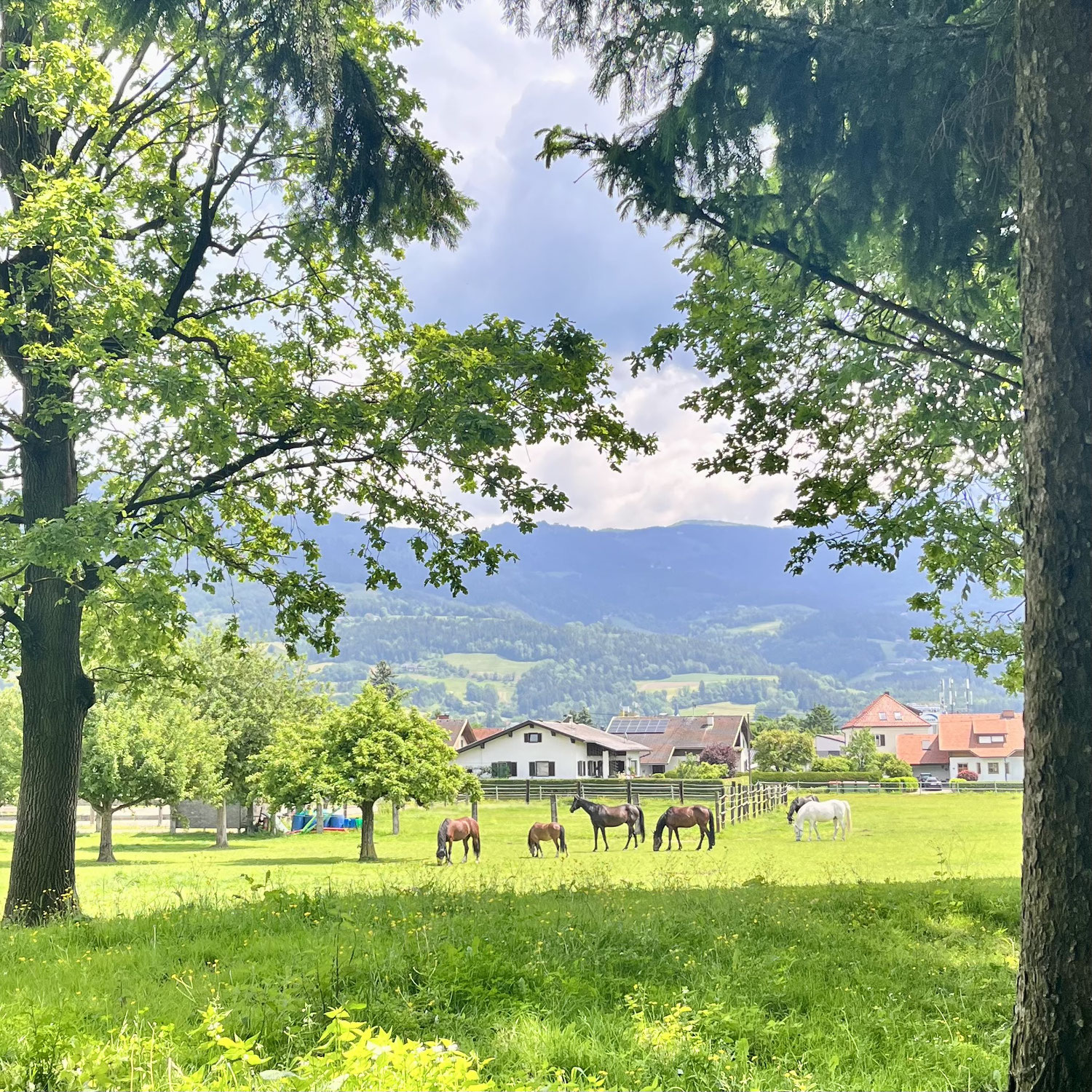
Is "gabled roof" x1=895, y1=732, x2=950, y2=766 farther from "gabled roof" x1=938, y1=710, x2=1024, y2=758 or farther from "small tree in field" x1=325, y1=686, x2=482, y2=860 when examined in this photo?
"small tree in field" x1=325, y1=686, x2=482, y2=860

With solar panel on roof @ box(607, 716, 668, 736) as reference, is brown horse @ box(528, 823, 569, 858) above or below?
above

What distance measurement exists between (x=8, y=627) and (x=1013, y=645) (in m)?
14.2

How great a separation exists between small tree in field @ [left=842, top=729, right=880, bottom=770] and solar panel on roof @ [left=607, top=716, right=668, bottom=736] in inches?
665

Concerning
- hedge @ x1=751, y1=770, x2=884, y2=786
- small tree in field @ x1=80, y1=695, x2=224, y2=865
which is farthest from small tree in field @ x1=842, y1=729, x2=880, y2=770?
small tree in field @ x1=80, y1=695, x2=224, y2=865

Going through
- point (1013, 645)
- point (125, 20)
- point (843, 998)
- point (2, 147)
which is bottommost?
point (843, 998)

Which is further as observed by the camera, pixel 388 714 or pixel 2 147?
pixel 388 714

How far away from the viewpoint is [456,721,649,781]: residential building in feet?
211

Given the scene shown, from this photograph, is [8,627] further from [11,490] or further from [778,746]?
[778,746]

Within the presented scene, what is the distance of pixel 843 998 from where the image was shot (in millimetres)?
5855

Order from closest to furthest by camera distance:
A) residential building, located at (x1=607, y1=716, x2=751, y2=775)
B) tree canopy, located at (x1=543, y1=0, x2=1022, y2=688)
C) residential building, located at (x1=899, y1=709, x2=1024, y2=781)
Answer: tree canopy, located at (x1=543, y1=0, x2=1022, y2=688), residential building, located at (x1=607, y1=716, x2=751, y2=775), residential building, located at (x1=899, y1=709, x2=1024, y2=781)

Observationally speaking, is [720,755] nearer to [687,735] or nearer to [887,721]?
[687,735]

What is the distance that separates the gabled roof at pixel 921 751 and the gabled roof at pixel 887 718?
1594cm

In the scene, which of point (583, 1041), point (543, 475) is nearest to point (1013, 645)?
point (543, 475)

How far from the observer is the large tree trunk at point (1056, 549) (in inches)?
150
